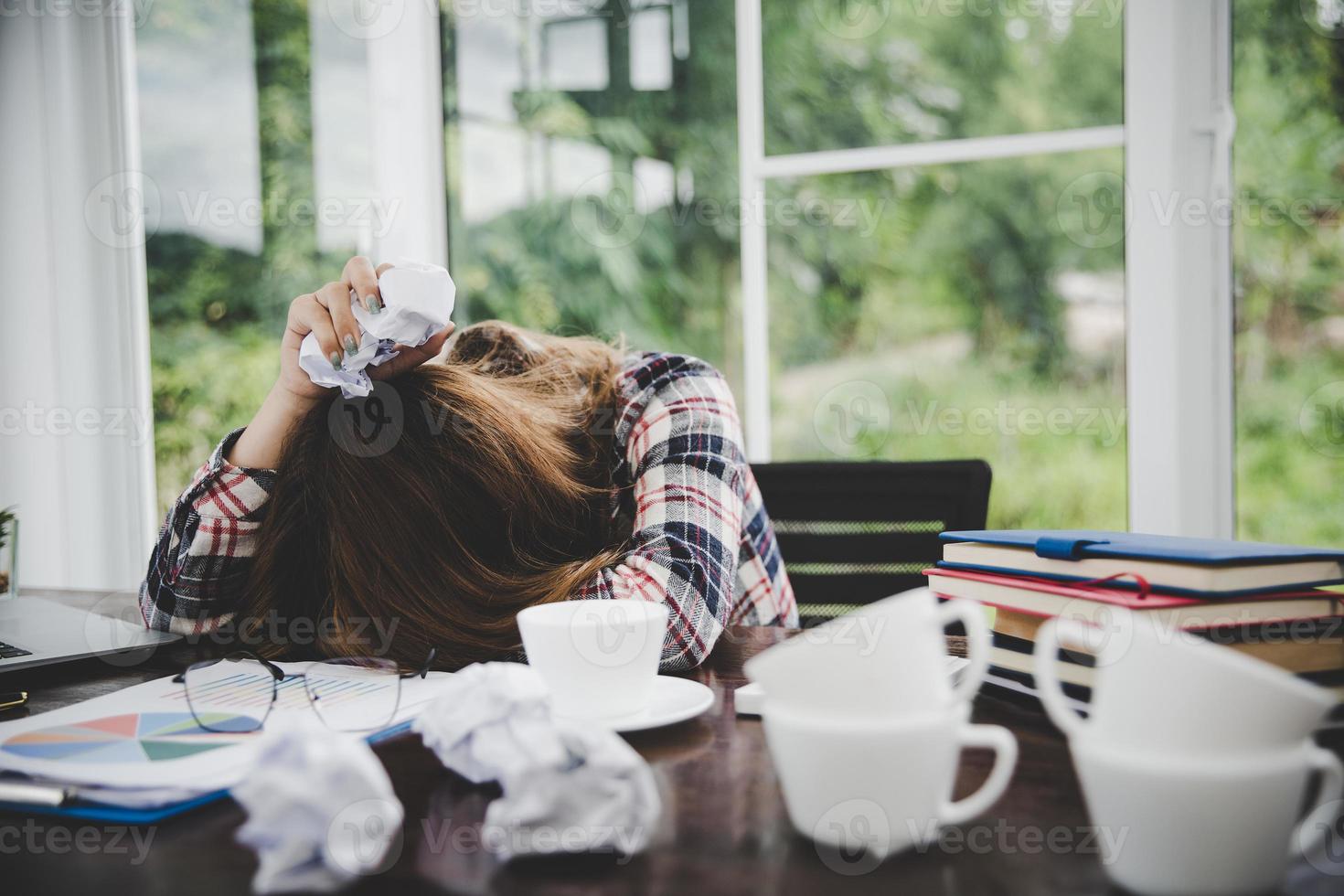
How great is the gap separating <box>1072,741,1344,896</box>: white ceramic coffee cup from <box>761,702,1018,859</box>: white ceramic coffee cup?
0.05 metres

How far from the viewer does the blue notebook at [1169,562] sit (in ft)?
1.94

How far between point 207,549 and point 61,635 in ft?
0.55

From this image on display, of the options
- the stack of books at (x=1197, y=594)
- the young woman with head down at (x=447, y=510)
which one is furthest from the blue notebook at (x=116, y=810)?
the stack of books at (x=1197, y=594)

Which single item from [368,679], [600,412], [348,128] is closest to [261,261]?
[348,128]

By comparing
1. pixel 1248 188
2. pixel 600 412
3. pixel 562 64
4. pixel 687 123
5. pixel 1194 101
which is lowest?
pixel 600 412

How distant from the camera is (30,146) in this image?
7.92ft

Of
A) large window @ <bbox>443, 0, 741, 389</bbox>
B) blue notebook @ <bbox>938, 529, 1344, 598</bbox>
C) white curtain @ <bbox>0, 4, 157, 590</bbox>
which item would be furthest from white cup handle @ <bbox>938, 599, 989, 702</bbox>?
white curtain @ <bbox>0, 4, 157, 590</bbox>

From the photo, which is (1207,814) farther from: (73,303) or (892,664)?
(73,303)

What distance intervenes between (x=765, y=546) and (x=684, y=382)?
263 mm

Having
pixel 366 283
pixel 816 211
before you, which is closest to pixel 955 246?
pixel 816 211

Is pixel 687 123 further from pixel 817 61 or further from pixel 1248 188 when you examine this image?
pixel 1248 188

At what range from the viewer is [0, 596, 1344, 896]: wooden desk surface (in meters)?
0.43

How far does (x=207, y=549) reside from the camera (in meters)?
1.05

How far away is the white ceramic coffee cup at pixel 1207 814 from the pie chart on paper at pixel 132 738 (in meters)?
0.54
